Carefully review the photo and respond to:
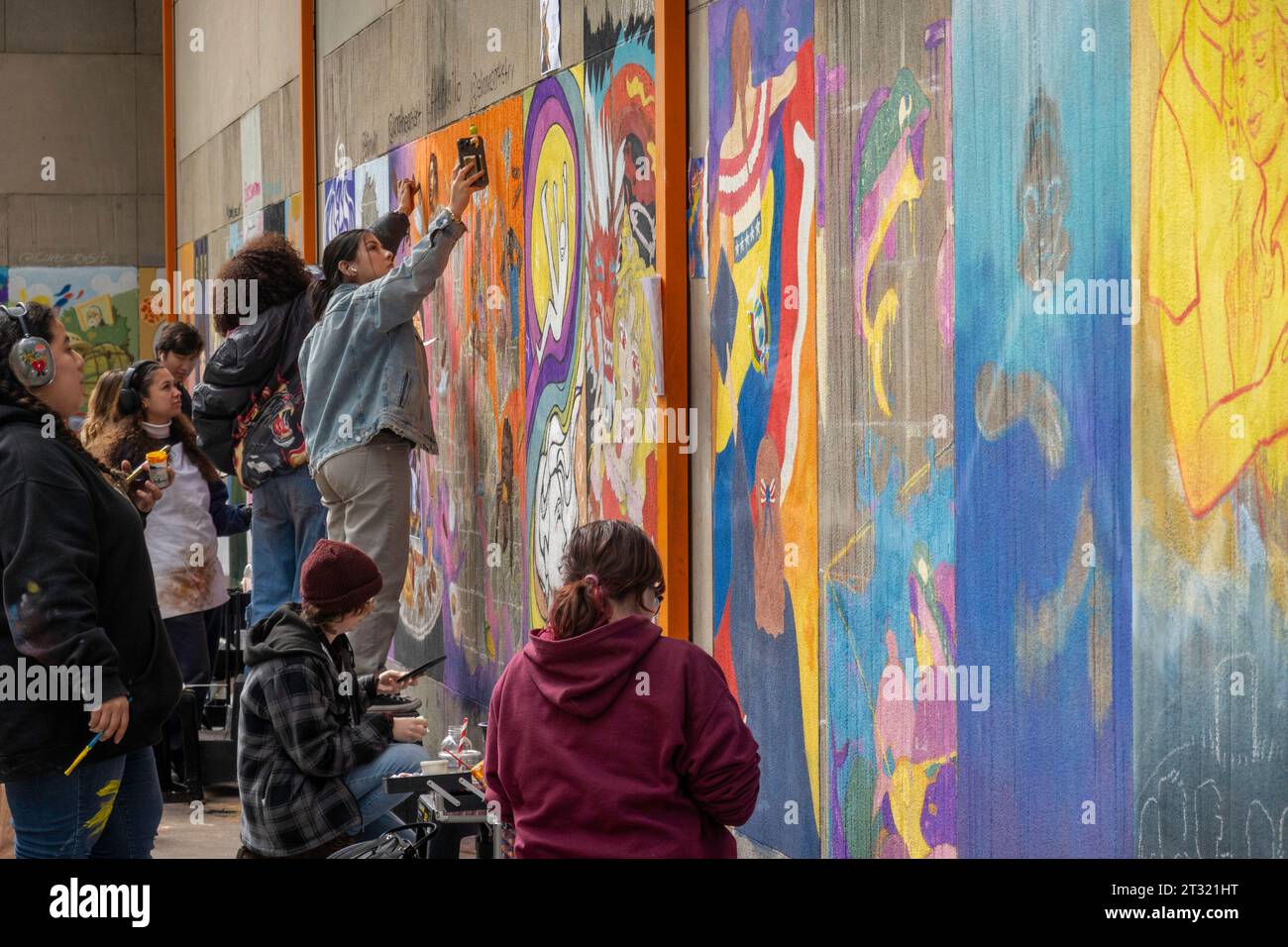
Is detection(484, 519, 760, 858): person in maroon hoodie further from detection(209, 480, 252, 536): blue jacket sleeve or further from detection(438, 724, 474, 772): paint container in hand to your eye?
detection(209, 480, 252, 536): blue jacket sleeve

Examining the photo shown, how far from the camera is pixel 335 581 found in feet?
15.3

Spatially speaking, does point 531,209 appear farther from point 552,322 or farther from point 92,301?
point 92,301

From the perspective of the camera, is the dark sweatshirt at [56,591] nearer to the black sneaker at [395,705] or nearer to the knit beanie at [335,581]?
the knit beanie at [335,581]

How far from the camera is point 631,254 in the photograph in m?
5.78

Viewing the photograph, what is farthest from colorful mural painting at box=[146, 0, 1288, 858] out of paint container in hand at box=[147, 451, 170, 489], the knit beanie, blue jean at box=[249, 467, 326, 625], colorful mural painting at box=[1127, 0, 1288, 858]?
paint container in hand at box=[147, 451, 170, 489]

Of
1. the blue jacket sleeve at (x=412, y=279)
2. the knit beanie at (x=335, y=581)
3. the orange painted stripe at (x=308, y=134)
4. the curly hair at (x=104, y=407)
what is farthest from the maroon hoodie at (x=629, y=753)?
the orange painted stripe at (x=308, y=134)

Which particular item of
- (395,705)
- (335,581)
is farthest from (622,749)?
(395,705)

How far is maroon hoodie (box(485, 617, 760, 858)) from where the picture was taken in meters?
3.32

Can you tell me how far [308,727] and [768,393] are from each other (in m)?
1.65

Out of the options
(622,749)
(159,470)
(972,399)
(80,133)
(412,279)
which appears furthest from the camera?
(80,133)

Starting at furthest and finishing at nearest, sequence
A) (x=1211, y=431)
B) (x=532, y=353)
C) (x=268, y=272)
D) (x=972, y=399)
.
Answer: (x=268, y=272) < (x=532, y=353) < (x=972, y=399) < (x=1211, y=431)
